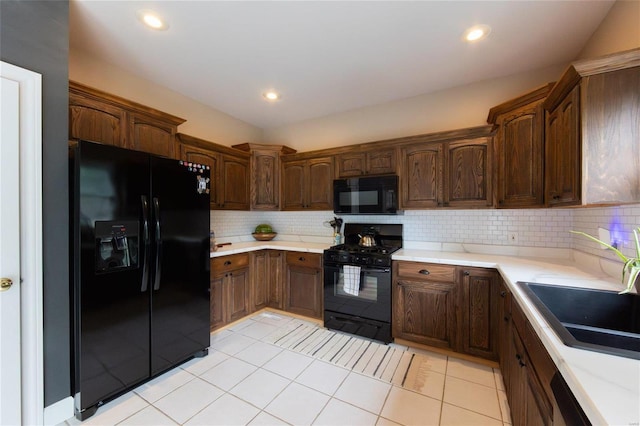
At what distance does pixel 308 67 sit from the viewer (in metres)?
2.46

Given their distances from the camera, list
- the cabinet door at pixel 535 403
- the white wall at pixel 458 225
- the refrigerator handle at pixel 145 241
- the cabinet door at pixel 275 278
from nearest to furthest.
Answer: the cabinet door at pixel 535 403
the refrigerator handle at pixel 145 241
the white wall at pixel 458 225
the cabinet door at pixel 275 278

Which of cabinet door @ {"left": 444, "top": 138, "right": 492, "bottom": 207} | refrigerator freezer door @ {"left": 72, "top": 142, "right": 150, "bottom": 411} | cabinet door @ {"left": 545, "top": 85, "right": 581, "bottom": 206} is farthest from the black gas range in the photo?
refrigerator freezer door @ {"left": 72, "top": 142, "right": 150, "bottom": 411}

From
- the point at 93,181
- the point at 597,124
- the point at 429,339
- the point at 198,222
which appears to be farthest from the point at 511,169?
the point at 93,181

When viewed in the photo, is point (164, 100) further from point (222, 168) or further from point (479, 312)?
point (479, 312)

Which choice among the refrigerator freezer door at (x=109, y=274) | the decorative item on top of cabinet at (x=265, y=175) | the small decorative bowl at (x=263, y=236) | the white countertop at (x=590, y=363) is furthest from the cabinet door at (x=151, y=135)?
the white countertop at (x=590, y=363)

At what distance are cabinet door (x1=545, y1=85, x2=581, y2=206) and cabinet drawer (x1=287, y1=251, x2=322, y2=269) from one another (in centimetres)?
220

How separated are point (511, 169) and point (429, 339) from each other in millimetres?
1760

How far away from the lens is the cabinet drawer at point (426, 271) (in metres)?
2.32

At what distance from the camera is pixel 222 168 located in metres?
3.20

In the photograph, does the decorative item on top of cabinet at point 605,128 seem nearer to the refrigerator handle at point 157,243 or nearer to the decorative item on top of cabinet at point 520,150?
the decorative item on top of cabinet at point 520,150

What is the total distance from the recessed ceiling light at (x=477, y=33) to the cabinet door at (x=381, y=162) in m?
1.18

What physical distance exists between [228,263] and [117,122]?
1.71 meters

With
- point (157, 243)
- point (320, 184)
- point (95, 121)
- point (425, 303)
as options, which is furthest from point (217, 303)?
point (425, 303)

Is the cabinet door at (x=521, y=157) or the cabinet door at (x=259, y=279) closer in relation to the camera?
the cabinet door at (x=521, y=157)
